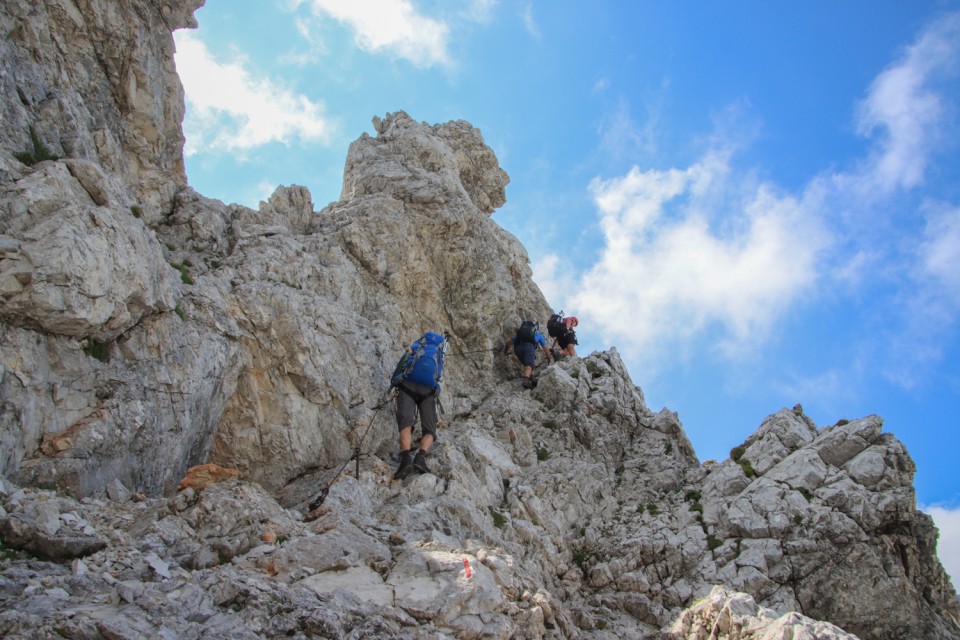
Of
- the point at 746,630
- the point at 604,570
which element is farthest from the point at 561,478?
the point at 746,630

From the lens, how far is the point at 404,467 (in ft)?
50.7

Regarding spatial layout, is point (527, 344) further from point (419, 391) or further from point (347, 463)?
point (347, 463)

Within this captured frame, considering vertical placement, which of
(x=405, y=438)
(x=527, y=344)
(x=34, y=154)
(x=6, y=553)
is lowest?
(x=6, y=553)

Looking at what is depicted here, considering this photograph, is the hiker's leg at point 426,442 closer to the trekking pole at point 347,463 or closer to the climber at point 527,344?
the trekking pole at point 347,463

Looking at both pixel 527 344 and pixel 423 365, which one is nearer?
pixel 423 365

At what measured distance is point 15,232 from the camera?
36.1 feet

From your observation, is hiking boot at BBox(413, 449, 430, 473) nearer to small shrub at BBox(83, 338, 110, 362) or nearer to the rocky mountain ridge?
the rocky mountain ridge

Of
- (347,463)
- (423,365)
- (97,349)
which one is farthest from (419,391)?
(97,349)

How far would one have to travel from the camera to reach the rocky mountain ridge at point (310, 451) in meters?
9.51

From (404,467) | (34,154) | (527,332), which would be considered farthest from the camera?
(527,332)

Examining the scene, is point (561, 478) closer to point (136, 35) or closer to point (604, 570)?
point (604, 570)

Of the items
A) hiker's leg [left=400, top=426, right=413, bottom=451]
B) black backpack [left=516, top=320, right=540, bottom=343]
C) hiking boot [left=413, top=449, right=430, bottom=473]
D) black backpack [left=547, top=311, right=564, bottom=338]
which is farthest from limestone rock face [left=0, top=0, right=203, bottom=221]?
black backpack [left=547, top=311, right=564, bottom=338]

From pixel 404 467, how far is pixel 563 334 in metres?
11.3

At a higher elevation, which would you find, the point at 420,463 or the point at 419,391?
the point at 419,391
